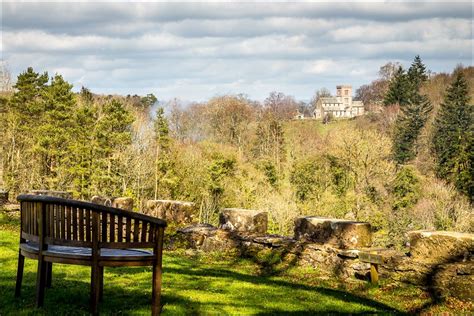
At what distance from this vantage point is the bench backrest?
5363 millimetres

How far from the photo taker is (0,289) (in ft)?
22.3

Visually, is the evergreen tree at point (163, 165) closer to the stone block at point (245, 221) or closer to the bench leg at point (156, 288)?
the stone block at point (245, 221)

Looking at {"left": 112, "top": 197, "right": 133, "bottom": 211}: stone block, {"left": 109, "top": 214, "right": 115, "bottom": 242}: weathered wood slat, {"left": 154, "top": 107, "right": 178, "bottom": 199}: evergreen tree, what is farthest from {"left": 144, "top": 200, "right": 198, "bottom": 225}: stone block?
{"left": 154, "top": 107, "right": 178, "bottom": 199}: evergreen tree

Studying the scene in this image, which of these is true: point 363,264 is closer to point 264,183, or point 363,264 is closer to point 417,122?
point 264,183

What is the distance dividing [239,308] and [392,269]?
2792mm

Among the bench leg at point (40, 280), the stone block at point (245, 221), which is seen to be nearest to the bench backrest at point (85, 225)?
the bench leg at point (40, 280)

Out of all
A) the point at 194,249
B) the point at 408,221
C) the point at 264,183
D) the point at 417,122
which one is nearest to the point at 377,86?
the point at 417,122

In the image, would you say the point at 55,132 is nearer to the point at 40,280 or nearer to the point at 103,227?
the point at 40,280

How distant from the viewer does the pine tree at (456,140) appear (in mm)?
49394

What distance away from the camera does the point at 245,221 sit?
11023 millimetres

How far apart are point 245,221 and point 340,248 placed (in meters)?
2.34

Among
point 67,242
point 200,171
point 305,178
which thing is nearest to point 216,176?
point 200,171

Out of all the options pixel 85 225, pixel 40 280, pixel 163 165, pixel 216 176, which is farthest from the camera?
pixel 216 176

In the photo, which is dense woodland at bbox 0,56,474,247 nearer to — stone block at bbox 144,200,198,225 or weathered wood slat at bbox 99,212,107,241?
stone block at bbox 144,200,198,225
